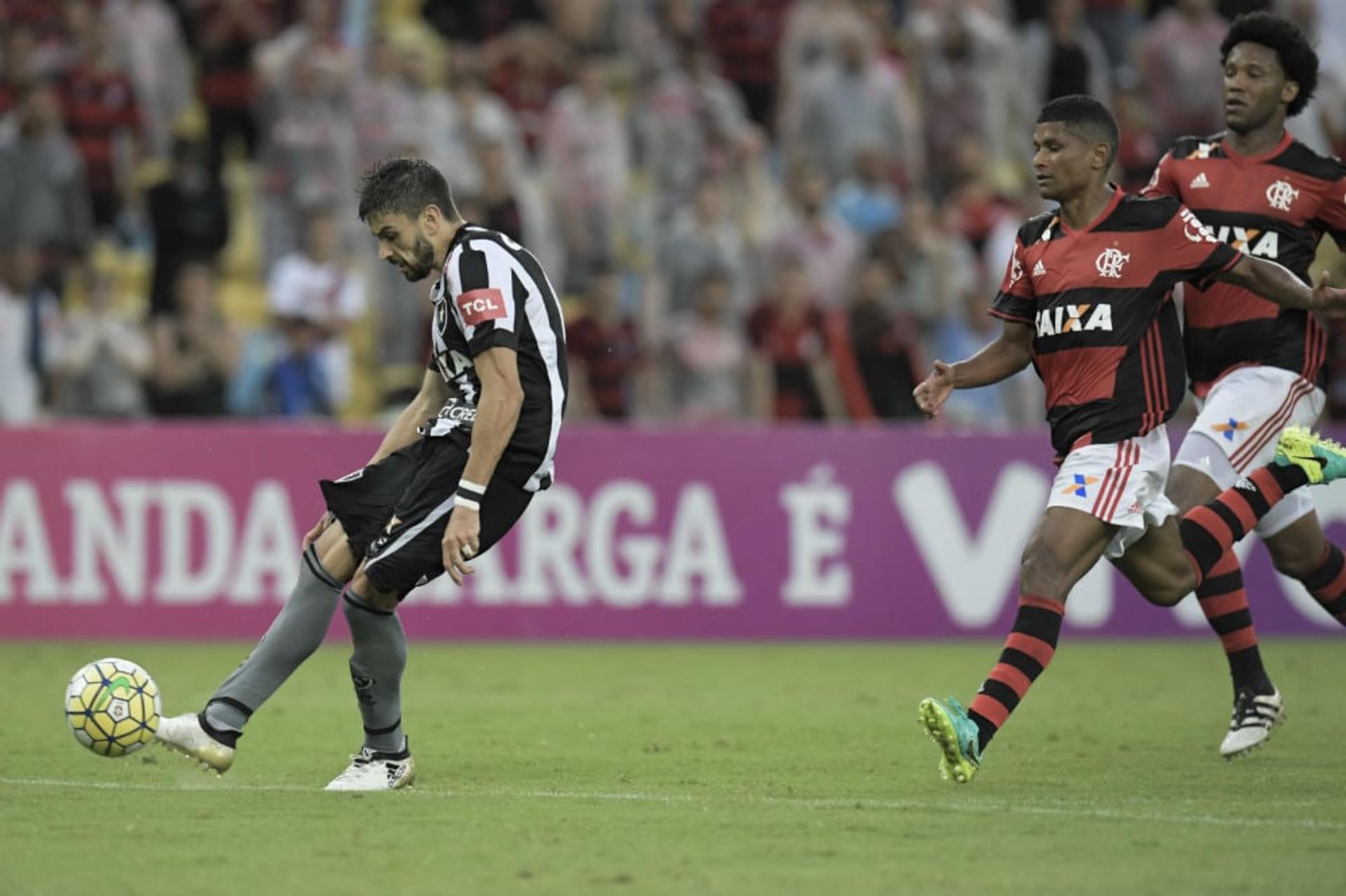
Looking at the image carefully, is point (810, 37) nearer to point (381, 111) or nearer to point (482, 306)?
point (381, 111)

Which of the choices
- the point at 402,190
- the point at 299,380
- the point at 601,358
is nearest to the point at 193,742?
the point at 402,190

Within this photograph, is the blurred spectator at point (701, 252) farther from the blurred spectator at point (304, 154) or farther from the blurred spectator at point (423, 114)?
the blurred spectator at point (304, 154)

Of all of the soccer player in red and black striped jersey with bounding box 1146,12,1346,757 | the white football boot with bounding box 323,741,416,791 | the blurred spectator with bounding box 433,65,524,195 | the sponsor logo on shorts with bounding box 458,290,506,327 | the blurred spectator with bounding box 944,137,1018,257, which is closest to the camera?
the sponsor logo on shorts with bounding box 458,290,506,327

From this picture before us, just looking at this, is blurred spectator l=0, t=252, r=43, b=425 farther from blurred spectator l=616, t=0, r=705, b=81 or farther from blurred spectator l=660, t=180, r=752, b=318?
blurred spectator l=616, t=0, r=705, b=81

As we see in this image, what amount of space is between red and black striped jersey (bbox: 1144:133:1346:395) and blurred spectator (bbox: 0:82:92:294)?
33.8 ft

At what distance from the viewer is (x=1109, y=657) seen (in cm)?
1406

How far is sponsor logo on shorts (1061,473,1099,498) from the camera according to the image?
818 cm

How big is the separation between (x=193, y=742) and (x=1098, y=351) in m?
3.73

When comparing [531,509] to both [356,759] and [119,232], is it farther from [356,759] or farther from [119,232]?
[356,759]

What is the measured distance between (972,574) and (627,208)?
5005 mm

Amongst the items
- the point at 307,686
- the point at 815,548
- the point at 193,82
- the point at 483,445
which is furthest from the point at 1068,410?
the point at 193,82

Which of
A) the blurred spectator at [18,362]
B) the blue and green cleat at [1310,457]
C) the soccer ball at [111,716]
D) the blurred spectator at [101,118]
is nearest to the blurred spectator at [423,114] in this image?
the blurred spectator at [101,118]

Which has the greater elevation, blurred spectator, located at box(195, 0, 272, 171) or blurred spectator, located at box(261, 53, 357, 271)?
blurred spectator, located at box(195, 0, 272, 171)

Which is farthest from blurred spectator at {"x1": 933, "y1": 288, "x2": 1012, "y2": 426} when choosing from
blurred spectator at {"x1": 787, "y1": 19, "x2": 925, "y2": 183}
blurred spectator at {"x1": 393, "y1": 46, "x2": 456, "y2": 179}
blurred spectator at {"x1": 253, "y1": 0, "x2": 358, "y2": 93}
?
blurred spectator at {"x1": 253, "y1": 0, "x2": 358, "y2": 93}
